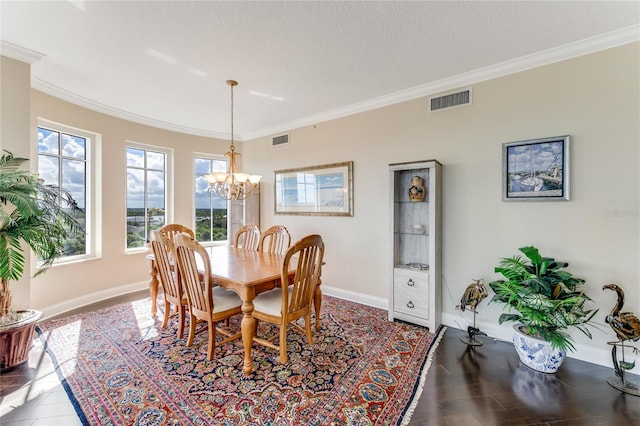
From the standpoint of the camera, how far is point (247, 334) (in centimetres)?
218

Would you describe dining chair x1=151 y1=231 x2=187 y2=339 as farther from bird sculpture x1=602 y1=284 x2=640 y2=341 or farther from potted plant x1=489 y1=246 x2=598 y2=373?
bird sculpture x1=602 y1=284 x2=640 y2=341

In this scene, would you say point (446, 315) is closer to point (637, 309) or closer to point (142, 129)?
point (637, 309)

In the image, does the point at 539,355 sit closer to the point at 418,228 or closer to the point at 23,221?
the point at 418,228

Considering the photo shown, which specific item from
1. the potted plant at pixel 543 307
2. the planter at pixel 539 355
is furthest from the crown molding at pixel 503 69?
the planter at pixel 539 355

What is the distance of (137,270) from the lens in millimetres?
4305

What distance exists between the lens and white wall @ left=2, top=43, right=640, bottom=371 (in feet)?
7.50

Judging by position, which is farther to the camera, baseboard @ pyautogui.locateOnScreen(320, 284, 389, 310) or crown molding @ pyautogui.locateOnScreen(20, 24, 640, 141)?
baseboard @ pyautogui.locateOnScreen(320, 284, 389, 310)

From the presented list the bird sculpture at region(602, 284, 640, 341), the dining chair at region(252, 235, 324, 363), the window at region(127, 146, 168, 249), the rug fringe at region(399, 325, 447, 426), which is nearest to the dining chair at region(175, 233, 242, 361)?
the dining chair at region(252, 235, 324, 363)

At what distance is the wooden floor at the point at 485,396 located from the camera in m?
1.72

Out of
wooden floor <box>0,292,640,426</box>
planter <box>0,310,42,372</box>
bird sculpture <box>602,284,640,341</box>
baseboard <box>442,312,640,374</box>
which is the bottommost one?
wooden floor <box>0,292,640,426</box>

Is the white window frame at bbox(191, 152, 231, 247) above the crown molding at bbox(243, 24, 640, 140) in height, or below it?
below

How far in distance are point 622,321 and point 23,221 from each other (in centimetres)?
475

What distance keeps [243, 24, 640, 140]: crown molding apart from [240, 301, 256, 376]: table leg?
115 inches

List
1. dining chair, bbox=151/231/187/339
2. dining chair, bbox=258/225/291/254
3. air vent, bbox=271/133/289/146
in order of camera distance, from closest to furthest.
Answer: dining chair, bbox=151/231/187/339 < dining chair, bbox=258/225/291/254 < air vent, bbox=271/133/289/146
